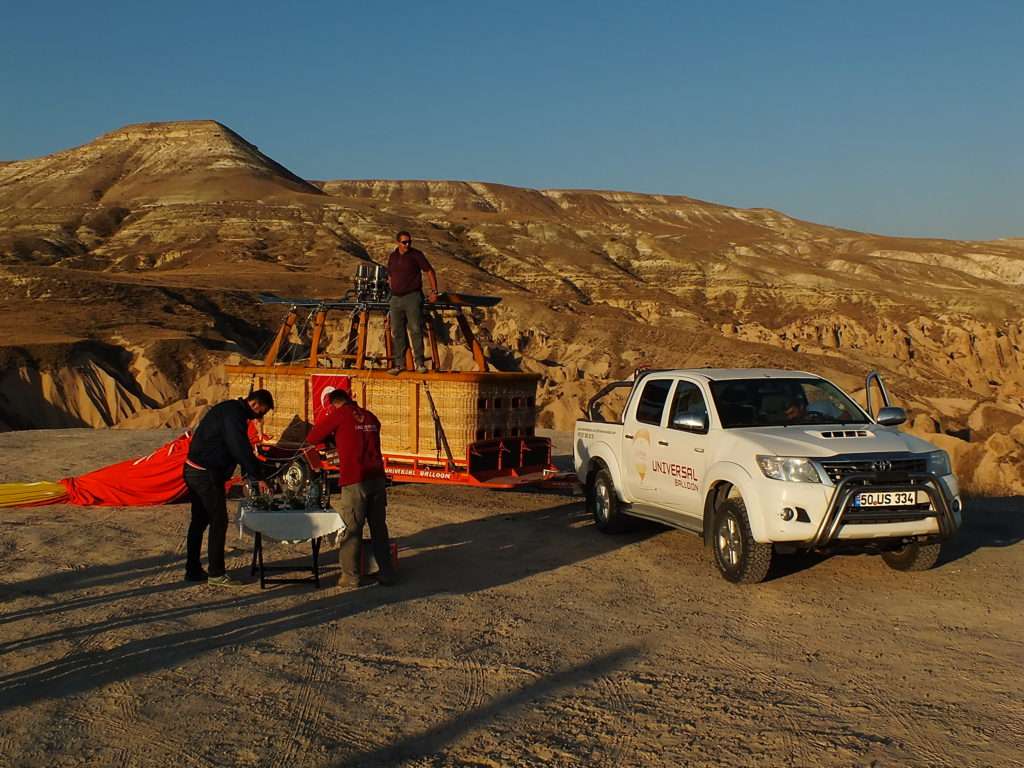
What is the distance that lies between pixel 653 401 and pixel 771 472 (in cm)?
253

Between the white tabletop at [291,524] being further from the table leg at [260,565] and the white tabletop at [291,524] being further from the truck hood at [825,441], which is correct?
the truck hood at [825,441]

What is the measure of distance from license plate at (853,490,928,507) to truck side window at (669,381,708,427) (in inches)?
81.2

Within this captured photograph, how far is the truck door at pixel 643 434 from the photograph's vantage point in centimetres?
1080

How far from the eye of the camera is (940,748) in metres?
5.49

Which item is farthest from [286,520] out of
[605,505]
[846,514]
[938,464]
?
→ [938,464]

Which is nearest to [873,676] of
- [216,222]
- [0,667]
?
[0,667]

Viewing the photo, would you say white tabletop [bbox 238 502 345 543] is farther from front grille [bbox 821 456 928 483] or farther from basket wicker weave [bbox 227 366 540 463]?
front grille [bbox 821 456 928 483]

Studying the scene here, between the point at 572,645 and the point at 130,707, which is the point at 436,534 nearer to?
the point at 572,645

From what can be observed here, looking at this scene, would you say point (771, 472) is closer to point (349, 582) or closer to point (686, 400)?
point (686, 400)

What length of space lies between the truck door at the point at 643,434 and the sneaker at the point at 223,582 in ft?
13.8

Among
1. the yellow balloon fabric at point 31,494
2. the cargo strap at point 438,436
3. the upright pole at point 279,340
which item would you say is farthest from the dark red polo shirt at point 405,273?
the yellow balloon fabric at point 31,494

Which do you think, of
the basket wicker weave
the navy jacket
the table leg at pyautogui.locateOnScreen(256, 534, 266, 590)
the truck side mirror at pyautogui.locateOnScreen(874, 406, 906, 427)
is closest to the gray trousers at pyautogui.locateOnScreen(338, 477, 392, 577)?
the table leg at pyautogui.locateOnScreen(256, 534, 266, 590)

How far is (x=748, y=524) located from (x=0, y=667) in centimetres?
573

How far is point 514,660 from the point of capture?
276 inches
